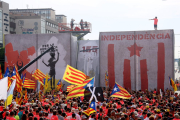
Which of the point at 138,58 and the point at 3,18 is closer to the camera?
the point at 138,58

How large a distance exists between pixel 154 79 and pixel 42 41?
15.7 metres

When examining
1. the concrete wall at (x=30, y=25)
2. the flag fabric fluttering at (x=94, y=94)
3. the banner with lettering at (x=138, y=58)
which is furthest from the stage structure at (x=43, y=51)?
the concrete wall at (x=30, y=25)

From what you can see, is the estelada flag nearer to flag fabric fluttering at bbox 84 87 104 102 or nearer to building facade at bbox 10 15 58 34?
flag fabric fluttering at bbox 84 87 104 102

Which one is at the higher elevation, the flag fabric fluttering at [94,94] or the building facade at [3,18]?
the building facade at [3,18]

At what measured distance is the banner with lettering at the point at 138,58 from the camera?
37250 millimetres

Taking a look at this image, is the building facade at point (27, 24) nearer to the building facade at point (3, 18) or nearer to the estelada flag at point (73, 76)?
the building facade at point (3, 18)

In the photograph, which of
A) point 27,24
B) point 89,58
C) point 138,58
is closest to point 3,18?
point 27,24

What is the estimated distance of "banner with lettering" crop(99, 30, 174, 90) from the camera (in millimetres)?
37250

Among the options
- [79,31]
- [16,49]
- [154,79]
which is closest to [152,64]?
[154,79]

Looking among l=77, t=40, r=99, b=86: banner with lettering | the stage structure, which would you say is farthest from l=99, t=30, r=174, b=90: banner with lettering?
the stage structure

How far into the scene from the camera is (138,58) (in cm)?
3794

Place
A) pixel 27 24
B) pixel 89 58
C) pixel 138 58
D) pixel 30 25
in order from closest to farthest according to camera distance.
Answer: pixel 138 58 < pixel 89 58 < pixel 27 24 < pixel 30 25

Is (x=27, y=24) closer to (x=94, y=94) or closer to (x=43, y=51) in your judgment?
(x=43, y=51)

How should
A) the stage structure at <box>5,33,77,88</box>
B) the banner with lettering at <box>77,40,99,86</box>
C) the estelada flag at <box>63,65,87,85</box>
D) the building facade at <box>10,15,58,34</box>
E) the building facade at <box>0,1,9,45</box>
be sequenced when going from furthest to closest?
the building facade at <box>10,15,58,34</box>, the building facade at <box>0,1,9,45</box>, the banner with lettering at <box>77,40,99,86</box>, the stage structure at <box>5,33,77,88</box>, the estelada flag at <box>63,65,87,85</box>
